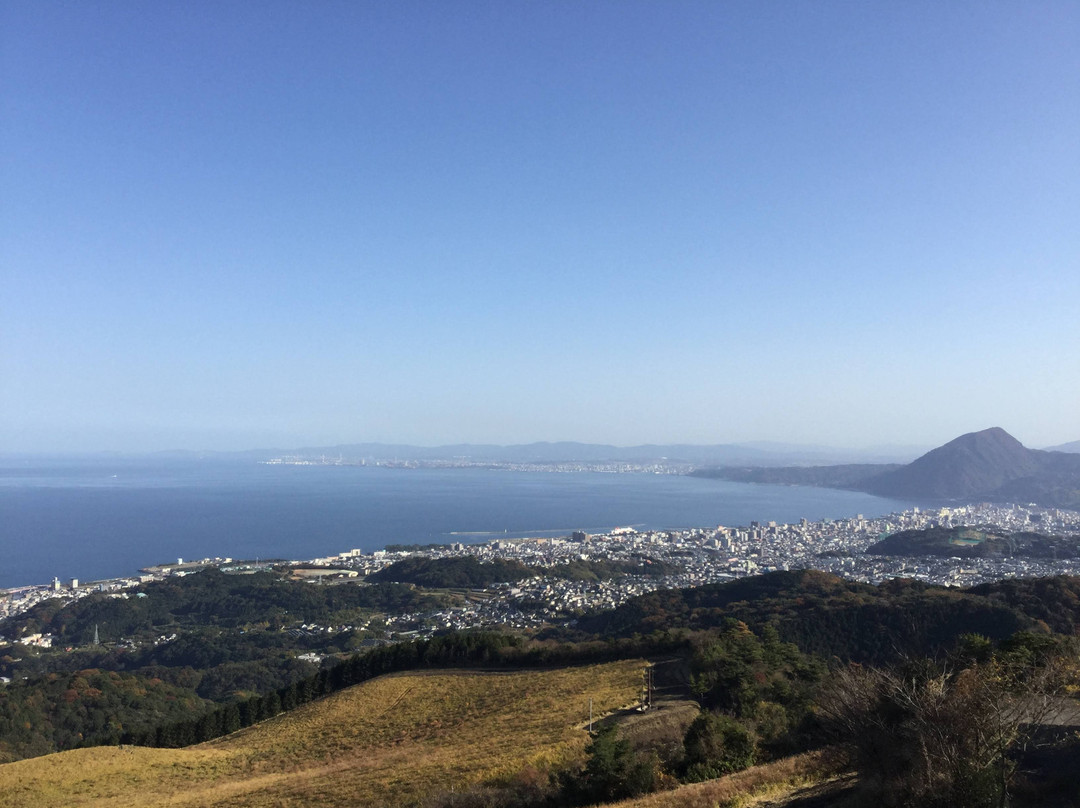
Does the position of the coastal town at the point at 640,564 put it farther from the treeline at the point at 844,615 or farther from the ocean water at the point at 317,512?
the ocean water at the point at 317,512

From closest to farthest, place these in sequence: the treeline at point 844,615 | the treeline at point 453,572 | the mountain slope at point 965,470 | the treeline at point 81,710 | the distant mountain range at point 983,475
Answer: the treeline at point 81,710 → the treeline at point 844,615 → the treeline at point 453,572 → the distant mountain range at point 983,475 → the mountain slope at point 965,470

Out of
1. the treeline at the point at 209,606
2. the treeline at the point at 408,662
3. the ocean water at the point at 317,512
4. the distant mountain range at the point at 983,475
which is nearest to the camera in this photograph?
the treeline at the point at 408,662

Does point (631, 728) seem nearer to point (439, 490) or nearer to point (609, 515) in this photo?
point (609, 515)

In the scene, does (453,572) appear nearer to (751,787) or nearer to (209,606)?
(209,606)

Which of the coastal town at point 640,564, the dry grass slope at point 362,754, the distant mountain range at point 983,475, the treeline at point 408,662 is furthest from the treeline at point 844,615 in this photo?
the distant mountain range at point 983,475

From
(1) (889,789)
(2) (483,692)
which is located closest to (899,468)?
(2) (483,692)

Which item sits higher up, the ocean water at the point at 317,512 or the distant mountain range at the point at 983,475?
the distant mountain range at the point at 983,475

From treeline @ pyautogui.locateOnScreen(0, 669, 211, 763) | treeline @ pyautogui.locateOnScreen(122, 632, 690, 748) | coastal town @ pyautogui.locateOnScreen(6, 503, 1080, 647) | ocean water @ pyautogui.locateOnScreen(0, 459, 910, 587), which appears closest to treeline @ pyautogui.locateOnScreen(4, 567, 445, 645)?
coastal town @ pyautogui.locateOnScreen(6, 503, 1080, 647)
